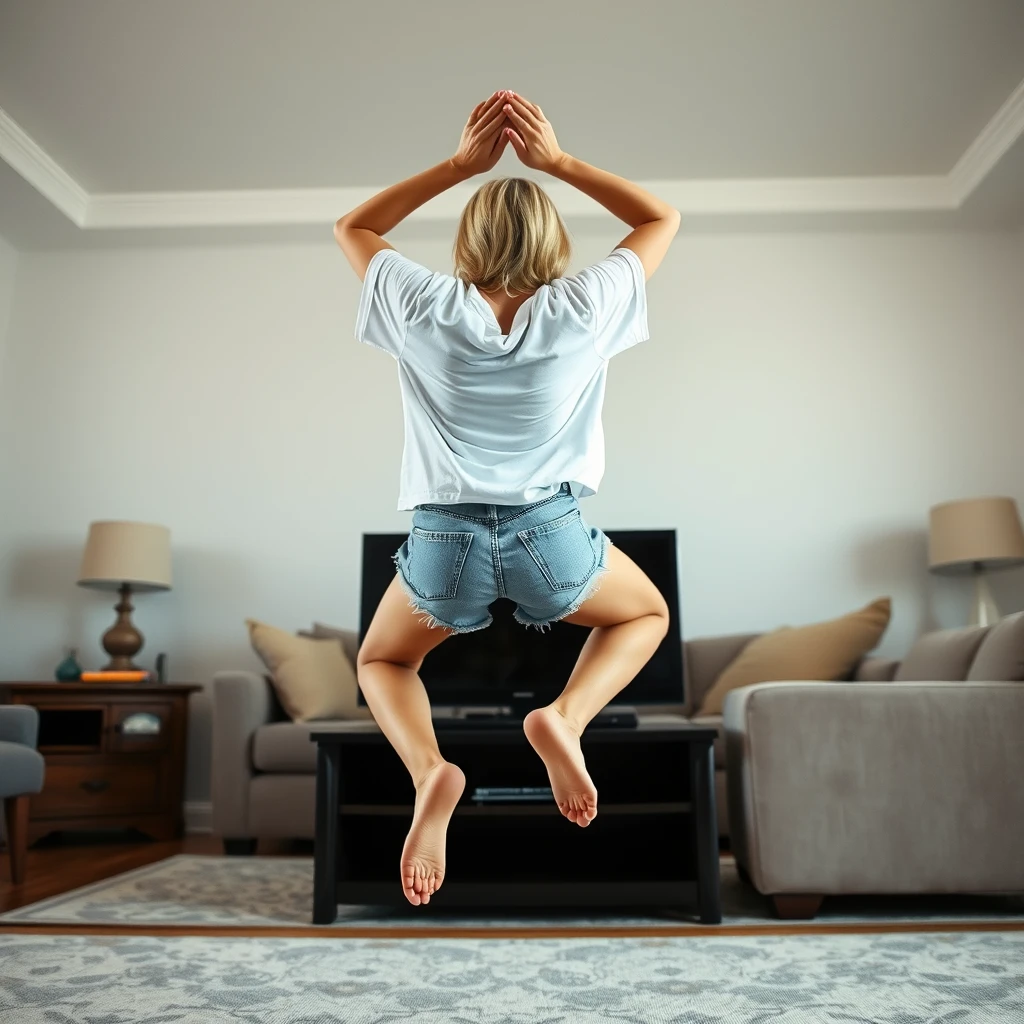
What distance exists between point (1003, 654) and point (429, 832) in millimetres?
2072

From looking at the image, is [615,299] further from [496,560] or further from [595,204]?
[595,204]

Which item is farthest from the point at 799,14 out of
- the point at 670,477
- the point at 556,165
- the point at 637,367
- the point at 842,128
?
the point at 556,165

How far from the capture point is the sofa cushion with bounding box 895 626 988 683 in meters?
3.13

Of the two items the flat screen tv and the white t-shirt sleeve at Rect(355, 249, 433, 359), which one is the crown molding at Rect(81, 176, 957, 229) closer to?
the flat screen tv

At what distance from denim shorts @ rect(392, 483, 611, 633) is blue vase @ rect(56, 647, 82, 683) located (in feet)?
11.7

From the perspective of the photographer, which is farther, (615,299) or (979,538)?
(979,538)

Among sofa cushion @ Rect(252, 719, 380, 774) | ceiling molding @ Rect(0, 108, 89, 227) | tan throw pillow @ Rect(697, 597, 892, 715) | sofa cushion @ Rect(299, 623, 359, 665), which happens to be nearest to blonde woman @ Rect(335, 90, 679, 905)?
sofa cushion @ Rect(252, 719, 380, 774)

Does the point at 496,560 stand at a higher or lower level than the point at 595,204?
lower

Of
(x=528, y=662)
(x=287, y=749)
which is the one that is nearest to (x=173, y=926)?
(x=287, y=749)

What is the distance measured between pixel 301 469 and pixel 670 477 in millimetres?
1841

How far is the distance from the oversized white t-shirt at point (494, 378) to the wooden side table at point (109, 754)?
11.0 ft

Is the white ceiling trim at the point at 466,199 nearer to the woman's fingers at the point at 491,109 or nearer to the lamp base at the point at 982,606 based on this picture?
the lamp base at the point at 982,606

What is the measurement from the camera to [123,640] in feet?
14.8

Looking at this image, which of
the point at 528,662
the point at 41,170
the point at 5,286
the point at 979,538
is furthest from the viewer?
the point at 5,286
